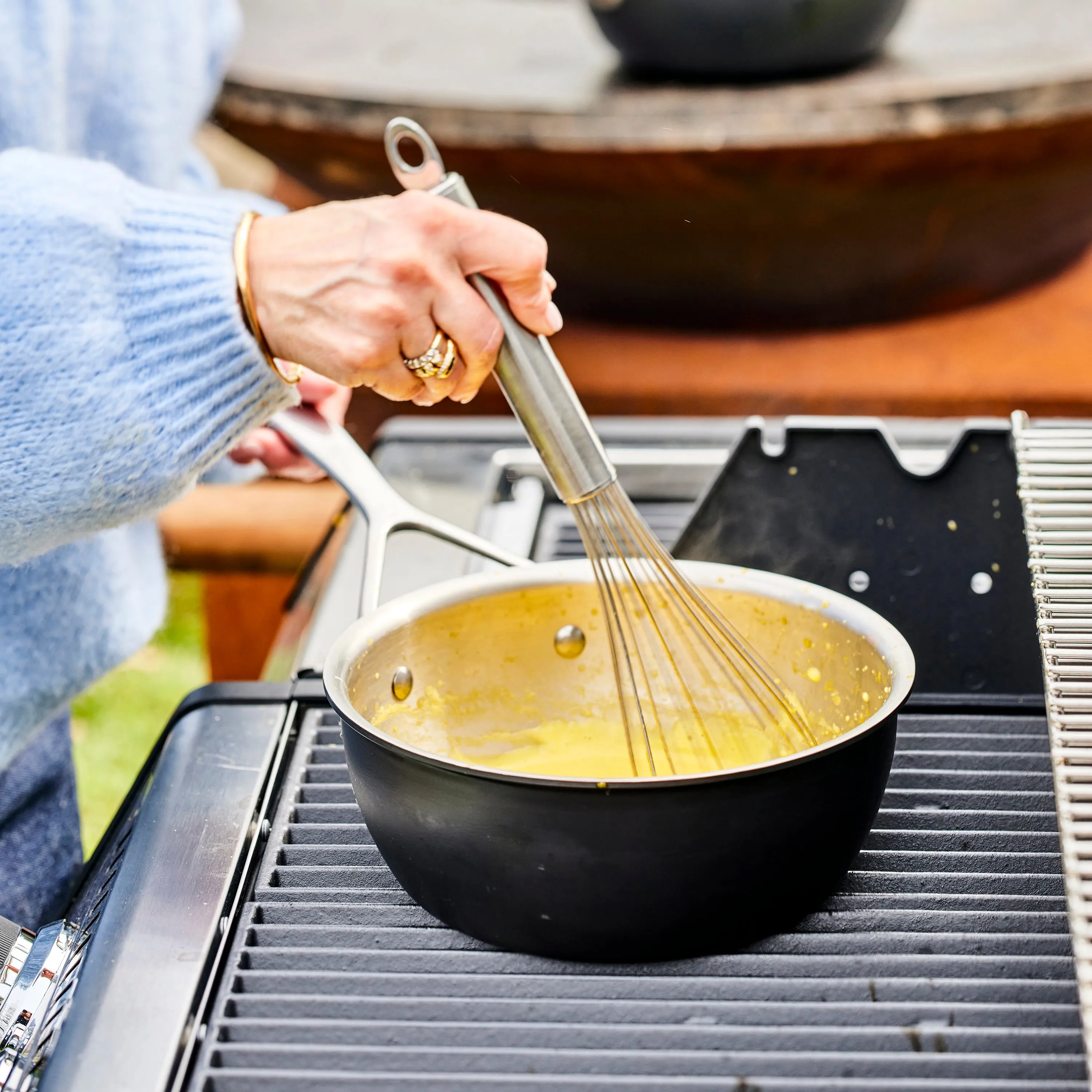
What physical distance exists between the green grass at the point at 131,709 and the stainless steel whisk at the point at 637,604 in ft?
4.13

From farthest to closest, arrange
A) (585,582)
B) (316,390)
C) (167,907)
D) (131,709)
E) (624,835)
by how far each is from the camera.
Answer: (131,709)
(316,390)
(585,582)
(167,907)
(624,835)

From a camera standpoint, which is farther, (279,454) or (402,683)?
(279,454)

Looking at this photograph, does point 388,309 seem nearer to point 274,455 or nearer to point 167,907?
point 167,907

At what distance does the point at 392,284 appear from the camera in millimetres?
593

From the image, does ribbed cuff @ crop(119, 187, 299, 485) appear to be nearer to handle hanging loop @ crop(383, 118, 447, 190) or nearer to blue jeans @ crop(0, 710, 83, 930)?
handle hanging loop @ crop(383, 118, 447, 190)

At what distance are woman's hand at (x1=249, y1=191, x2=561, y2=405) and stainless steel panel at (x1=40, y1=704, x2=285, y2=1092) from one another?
242 millimetres

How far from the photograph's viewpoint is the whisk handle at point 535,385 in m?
0.61

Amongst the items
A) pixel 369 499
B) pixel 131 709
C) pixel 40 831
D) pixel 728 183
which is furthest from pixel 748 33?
pixel 131 709

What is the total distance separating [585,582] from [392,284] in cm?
22

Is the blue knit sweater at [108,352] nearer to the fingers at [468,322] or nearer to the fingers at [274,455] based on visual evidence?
the fingers at [468,322]

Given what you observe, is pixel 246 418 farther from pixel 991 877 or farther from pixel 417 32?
pixel 417 32

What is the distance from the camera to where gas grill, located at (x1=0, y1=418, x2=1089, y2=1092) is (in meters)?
0.50

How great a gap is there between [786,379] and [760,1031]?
45.9 inches

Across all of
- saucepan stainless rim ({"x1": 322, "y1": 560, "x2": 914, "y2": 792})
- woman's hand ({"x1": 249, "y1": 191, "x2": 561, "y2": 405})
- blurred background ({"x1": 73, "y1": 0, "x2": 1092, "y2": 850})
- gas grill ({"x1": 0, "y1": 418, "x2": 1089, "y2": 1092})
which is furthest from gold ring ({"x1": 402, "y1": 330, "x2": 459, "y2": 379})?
blurred background ({"x1": 73, "y1": 0, "x2": 1092, "y2": 850})
